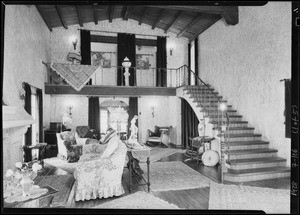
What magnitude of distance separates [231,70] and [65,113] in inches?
277

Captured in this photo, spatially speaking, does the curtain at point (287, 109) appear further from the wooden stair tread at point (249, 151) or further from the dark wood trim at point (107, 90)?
the dark wood trim at point (107, 90)

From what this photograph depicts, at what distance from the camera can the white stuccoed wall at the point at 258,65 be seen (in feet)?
19.7

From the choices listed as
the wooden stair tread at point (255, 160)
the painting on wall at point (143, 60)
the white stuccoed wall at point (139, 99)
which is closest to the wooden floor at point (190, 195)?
the wooden stair tread at point (255, 160)

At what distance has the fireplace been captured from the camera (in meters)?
3.77

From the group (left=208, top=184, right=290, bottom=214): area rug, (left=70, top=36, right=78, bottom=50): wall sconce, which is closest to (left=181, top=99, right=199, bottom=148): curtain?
(left=208, top=184, right=290, bottom=214): area rug

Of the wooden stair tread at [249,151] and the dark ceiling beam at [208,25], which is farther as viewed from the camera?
the dark ceiling beam at [208,25]

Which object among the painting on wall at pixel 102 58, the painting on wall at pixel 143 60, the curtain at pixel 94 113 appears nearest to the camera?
the curtain at pixel 94 113

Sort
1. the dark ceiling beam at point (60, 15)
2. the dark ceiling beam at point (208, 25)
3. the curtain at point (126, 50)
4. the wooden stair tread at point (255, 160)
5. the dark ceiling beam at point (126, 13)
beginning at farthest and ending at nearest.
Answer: the curtain at point (126, 50), the dark ceiling beam at point (126, 13), the dark ceiling beam at point (208, 25), the dark ceiling beam at point (60, 15), the wooden stair tread at point (255, 160)

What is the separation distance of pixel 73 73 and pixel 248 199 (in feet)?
23.5

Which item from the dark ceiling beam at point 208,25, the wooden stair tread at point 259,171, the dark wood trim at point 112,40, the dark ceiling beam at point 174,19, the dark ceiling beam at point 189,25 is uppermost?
the dark ceiling beam at point 174,19

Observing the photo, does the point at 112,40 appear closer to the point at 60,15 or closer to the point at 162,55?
the point at 162,55

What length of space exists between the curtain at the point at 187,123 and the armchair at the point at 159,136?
74cm

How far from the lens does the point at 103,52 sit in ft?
41.3

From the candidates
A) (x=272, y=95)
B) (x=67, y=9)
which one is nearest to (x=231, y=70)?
(x=272, y=95)
